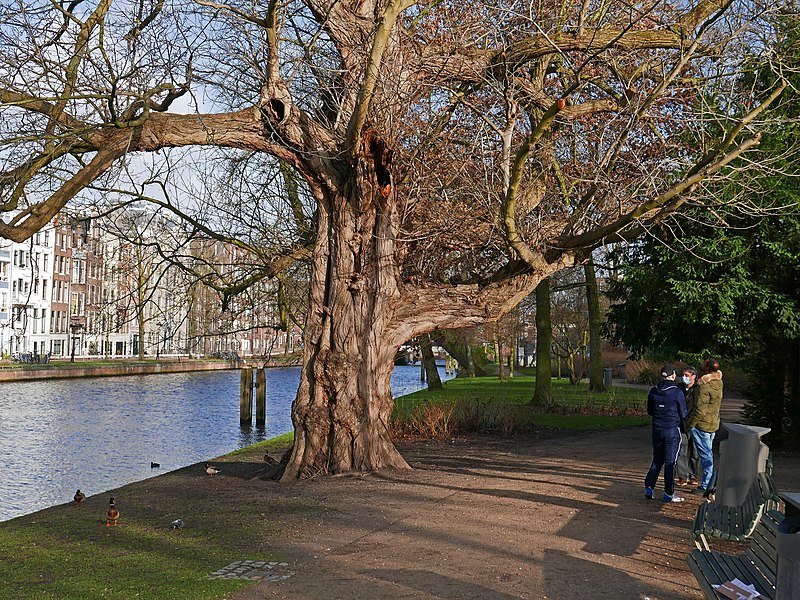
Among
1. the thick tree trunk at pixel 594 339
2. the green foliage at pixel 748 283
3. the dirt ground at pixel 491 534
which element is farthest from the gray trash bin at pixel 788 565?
the thick tree trunk at pixel 594 339

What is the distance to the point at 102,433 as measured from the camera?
2931cm

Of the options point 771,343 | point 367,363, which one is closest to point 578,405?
point 771,343

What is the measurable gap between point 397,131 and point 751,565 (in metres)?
9.98

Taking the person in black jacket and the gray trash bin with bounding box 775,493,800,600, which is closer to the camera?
the gray trash bin with bounding box 775,493,800,600

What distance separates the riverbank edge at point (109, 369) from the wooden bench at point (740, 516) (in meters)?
43.5

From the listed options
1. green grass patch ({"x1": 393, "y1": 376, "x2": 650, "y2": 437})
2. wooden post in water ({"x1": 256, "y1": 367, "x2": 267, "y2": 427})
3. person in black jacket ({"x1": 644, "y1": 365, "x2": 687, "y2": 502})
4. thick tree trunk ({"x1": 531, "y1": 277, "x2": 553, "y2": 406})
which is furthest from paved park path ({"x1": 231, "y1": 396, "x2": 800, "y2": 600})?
wooden post in water ({"x1": 256, "y1": 367, "x2": 267, "y2": 427})

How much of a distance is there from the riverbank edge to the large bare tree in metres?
36.0

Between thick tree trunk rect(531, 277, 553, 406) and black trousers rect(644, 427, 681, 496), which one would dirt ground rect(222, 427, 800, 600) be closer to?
black trousers rect(644, 427, 681, 496)

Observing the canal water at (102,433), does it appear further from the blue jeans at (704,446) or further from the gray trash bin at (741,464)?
the gray trash bin at (741,464)

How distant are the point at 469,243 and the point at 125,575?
9357mm

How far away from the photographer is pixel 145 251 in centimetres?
1972

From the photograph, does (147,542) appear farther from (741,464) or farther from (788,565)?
(788,565)

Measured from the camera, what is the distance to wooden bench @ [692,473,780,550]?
23.9 feet

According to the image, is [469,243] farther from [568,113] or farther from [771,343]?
[771,343]
